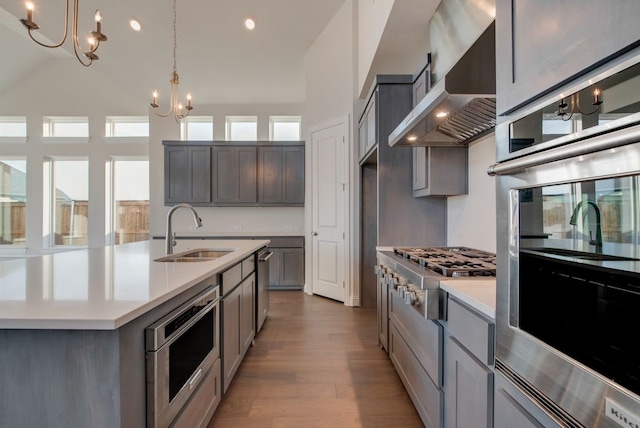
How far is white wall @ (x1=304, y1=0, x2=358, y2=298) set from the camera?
3.99 meters

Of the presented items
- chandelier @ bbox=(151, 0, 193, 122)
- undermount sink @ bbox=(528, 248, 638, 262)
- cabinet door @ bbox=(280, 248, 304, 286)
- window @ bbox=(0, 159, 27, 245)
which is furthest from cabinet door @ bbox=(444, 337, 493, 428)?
window @ bbox=(0, 159, 27, 245)

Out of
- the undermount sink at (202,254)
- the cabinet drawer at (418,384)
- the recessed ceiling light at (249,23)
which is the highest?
the recessed ceiling light at (249,23)

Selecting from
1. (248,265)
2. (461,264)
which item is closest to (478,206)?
(461,264)

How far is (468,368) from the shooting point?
114cm

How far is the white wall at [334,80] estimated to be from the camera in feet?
13.1

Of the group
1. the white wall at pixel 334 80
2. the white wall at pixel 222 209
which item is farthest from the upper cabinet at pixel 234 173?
the white wall at pixel 334 80

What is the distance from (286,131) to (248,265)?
4015 millimetres

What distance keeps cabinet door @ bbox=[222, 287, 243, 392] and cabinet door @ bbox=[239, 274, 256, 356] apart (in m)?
0.10

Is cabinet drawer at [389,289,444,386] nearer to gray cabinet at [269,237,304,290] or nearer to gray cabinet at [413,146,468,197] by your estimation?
gray cabinet at [413,146,468,197]

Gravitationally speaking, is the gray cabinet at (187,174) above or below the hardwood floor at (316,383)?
above

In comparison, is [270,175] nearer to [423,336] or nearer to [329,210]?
[329,210]

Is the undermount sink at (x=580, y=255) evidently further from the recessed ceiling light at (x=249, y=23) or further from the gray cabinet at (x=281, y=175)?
the gray cabinet at (x=281, y=175)

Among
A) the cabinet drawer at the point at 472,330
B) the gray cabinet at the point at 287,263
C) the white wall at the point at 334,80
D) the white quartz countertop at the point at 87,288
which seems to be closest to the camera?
the white quartz countertop at the point at 87,288

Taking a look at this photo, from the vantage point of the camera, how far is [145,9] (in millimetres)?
4059
